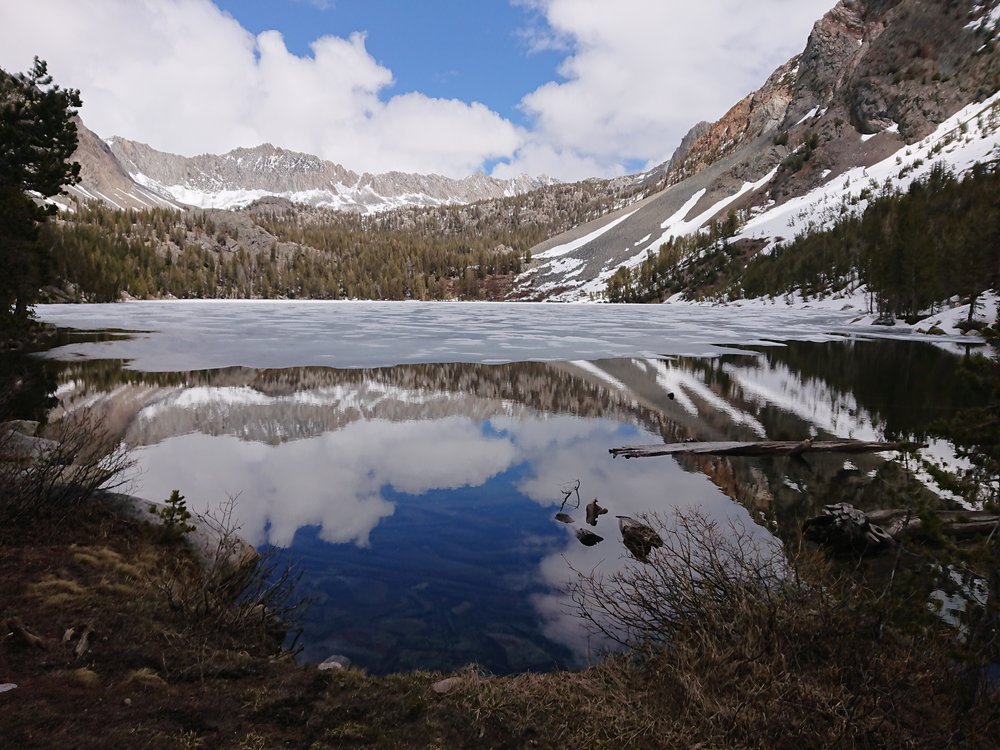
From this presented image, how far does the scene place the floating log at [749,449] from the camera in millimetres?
14070

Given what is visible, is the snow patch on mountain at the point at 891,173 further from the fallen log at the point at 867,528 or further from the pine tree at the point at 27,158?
the pine tree at the point at 27,158

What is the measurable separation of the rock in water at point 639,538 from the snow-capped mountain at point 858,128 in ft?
330

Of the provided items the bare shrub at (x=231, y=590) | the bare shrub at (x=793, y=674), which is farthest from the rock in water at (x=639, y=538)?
the bare shrub at (x=231, y=590)

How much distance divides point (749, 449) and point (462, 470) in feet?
25.7

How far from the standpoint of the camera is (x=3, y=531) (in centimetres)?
706

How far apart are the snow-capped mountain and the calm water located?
8711cm

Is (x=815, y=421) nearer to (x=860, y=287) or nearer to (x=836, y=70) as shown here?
(x=860, y=287)

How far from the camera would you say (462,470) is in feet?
44.4

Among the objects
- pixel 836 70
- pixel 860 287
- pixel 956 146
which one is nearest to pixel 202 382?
pixel 860 287

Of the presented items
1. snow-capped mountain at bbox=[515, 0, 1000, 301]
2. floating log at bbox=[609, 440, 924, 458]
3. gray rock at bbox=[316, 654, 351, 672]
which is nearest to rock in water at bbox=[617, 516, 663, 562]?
floating log at bbox=[609, 440, 924, 458]

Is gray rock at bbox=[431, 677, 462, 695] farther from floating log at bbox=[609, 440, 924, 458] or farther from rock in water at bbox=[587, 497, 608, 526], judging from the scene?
floating log at bbox=[609, 440, 924, 458]

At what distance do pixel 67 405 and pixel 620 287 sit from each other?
142 meters

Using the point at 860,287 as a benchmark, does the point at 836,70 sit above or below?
above

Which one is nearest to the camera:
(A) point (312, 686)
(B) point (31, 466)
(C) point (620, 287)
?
(A) point (312, 686)
